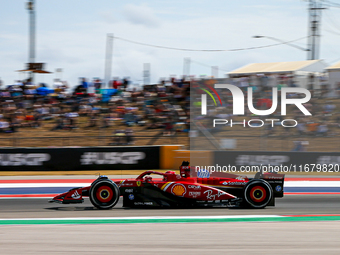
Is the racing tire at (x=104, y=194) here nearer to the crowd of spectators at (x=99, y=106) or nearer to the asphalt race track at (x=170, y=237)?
the asphalt race track at (x=170, y=237)

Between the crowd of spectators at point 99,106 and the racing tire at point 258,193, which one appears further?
the crowd of spectators at point 99,106

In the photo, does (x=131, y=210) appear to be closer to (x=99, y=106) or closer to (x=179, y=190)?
(x=179, y=190)

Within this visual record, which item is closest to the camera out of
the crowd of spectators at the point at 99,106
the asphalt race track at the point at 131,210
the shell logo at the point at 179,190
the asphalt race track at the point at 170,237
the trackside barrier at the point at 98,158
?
the asphalt race track at the point at 170,237

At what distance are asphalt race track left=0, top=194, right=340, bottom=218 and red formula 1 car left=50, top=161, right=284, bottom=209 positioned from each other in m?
0.14

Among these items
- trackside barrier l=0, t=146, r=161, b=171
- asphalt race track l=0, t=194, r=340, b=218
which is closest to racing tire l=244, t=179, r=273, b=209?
asphalt race track l=0, t=194, r=340, b=218

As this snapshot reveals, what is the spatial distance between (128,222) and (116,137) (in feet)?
30.4

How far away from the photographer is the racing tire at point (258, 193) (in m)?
7.91

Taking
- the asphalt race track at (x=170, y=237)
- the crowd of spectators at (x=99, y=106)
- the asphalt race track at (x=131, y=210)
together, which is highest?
the crowd of spectators at (x=99, y=106)

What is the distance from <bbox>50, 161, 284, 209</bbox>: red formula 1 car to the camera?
7867 millimetres

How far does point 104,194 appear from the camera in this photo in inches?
312

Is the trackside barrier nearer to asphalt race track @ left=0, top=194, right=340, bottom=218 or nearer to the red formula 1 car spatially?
asphalt race track @ left=0, top=194, right=340, bottom=218

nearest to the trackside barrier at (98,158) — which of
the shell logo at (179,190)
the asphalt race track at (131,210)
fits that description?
the asphalt race track at (131,210)

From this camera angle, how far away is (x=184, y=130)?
1628 centimetres

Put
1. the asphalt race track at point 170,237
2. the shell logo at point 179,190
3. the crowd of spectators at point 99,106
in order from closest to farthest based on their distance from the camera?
1. the asphalt race track at point 170,237
2. the shell logo at point 179,190
3. the crowd of spectators at point 99,106
